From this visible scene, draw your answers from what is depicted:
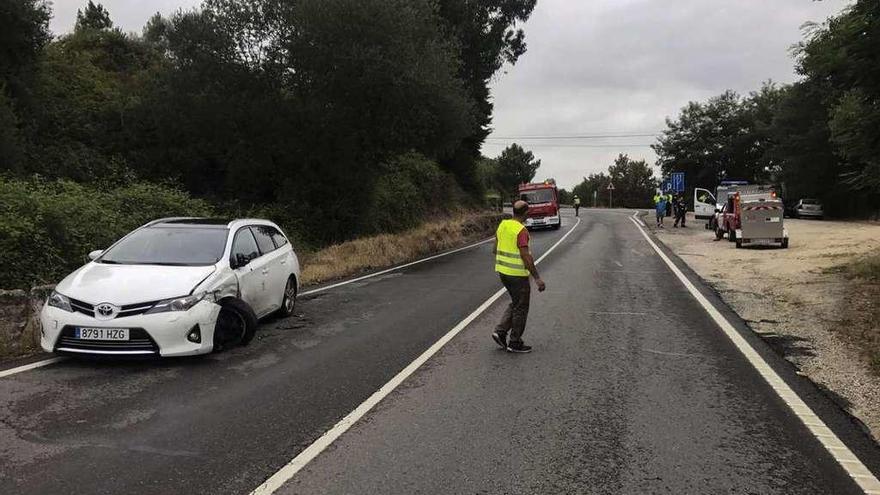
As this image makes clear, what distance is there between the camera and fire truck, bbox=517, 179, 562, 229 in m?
37.7

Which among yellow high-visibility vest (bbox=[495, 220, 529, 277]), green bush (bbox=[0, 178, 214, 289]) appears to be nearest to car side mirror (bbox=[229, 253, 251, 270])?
yellow high-visibility vest (bbox=[495, 220, 529, 277])

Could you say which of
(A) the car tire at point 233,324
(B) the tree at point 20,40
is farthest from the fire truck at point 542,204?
(A) the car tire at point 233,324

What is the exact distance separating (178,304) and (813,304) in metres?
9.87

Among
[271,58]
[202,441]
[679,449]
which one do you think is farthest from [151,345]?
[271,58]

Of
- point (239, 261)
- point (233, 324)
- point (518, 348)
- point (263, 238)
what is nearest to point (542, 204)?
point (263, 238)

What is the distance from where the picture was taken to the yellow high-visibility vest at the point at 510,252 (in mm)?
7762

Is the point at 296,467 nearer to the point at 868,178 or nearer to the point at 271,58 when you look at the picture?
the point at 868,178

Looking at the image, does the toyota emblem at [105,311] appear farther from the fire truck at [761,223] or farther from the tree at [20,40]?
the fire truck at [761,223]

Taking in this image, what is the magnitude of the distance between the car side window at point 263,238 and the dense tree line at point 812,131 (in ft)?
32.5

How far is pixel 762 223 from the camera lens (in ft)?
73.4

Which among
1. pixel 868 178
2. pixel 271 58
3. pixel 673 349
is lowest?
pixel 673 349

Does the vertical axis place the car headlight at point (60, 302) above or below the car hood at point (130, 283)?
below

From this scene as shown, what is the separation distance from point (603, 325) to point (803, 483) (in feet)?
17.5

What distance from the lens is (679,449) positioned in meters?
4.68
